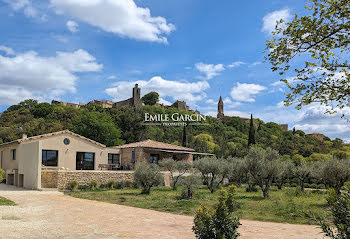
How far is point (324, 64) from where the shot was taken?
6652 mm

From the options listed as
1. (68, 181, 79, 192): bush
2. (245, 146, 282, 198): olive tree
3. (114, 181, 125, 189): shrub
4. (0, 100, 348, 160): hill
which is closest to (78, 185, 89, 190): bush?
(68, 181, 79, 192): bush

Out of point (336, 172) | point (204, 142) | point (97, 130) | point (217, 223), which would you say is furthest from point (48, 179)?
point (204, 142)

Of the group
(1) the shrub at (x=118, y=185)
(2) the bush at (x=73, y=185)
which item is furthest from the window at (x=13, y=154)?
(1) the shrub at (x=118, y=185)

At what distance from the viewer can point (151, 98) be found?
319ft

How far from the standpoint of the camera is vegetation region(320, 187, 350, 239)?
418cm

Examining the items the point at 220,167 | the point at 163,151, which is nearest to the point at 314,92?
the point at 220,167

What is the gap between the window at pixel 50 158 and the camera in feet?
80.0

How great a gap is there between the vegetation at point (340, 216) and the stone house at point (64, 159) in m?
19.2

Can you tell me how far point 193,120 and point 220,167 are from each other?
172 feet

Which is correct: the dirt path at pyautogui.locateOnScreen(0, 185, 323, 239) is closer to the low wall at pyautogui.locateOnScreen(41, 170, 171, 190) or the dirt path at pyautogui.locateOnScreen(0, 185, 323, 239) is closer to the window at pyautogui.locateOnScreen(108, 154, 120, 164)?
the low wall at pyautogui.locateOnScreen(41, 170, 171, 190)

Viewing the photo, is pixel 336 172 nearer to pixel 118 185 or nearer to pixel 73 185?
pixel 118 185

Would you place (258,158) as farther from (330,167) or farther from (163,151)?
(163,151)

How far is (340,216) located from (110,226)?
248 inches

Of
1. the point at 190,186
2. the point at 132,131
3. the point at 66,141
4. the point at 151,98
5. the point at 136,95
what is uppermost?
the point at 151,98
